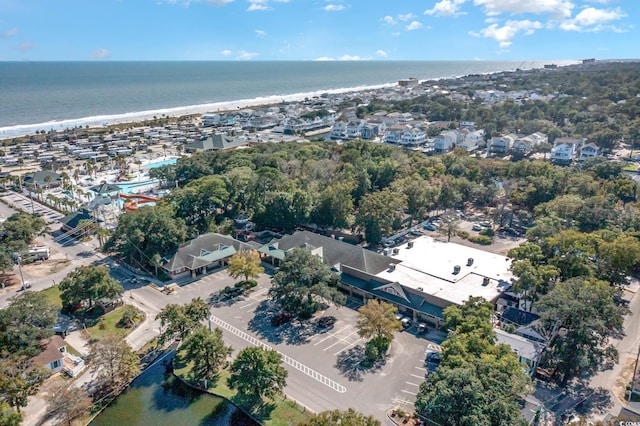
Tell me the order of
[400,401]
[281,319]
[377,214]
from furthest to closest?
1. [377,214]
2. [281,319]
3. [400,401]

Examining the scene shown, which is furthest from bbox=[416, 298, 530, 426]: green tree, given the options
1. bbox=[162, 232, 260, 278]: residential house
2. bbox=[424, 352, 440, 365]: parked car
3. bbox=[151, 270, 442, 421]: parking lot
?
bbox=[162, 232, 260, 278]: residential house

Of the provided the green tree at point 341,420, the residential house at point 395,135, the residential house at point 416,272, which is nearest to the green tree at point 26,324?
the residential house at point 416,272

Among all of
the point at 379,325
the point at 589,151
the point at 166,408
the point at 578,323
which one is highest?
the point at 589,151

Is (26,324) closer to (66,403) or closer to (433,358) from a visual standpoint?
(66,403)

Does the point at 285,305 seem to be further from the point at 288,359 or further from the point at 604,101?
the point at 604,101

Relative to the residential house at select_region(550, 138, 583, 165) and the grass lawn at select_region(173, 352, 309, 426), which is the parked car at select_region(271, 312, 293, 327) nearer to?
the grass lawn at select_region(173, 352, 309, 426)

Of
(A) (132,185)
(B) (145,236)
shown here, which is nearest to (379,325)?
(B) (145,236)

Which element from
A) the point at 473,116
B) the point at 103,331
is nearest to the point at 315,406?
the point at 103,331
